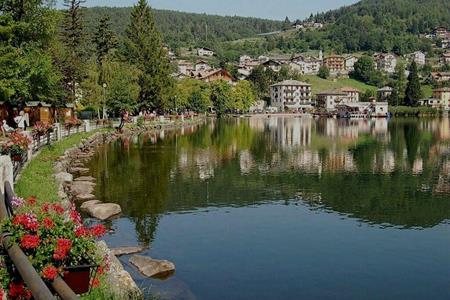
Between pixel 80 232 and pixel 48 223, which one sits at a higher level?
pixel 48 223

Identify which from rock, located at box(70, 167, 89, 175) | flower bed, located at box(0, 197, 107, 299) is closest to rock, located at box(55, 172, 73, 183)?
rock, located at box(70, 167, 89, 175)

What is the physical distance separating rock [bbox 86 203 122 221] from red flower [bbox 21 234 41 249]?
15272 mm

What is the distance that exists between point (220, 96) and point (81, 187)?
4076 inches

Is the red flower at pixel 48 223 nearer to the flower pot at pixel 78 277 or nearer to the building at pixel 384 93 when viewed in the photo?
the flower pot at pixel 78 277

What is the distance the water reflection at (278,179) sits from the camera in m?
26.9

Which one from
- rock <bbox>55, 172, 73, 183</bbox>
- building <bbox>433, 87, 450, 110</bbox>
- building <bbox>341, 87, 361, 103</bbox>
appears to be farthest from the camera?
building <bbox>341, 87, 361, 103</bbox>

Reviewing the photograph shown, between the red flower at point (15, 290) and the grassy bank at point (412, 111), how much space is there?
15689cm

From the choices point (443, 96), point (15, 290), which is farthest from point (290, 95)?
point (15, 290)

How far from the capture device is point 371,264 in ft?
61.5

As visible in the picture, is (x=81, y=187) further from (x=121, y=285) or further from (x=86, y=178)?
(x=121, y=285)

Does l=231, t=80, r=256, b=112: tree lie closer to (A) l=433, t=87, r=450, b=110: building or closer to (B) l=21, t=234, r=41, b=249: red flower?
(A) l=433, t=87, r=450, b=110: building

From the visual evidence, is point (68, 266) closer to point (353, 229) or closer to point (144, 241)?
point (144, 241)

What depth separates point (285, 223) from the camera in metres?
24.2

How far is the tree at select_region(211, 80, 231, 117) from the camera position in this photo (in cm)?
12925
